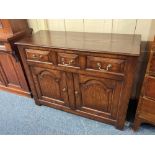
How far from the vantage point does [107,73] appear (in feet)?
3.89

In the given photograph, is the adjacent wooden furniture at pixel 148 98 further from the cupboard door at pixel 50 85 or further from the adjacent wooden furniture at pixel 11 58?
the adjacent wooden furniture at pixel 11 58

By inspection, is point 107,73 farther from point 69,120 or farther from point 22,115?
point 22,115

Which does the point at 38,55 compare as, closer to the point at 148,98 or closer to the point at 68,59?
the point at 68,59

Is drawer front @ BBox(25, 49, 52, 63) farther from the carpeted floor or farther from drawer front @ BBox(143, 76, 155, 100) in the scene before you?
drawer front @ BBox(143, 76, 155, 100)

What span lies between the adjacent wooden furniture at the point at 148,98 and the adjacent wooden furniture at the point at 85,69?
4.2 inches

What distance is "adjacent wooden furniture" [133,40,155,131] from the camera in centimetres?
107

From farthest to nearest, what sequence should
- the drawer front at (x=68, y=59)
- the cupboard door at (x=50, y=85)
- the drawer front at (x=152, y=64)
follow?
1. the cupboard door at (x=50, y=85)
2. the drawer front at (x=68, y=59)
3. the drawer front at (x=152, y=64)

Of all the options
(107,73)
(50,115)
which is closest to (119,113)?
(107,73)

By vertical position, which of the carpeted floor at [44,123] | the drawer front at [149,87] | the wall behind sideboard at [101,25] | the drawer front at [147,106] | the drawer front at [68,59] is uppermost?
the wall behind sideboard at [101,25]

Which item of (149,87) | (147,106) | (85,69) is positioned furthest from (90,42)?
(147,106)

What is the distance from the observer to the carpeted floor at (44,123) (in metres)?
1.52

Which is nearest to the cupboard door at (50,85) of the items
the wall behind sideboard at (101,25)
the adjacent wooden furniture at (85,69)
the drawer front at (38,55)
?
the adjacent wooden furniture at (85,69)
